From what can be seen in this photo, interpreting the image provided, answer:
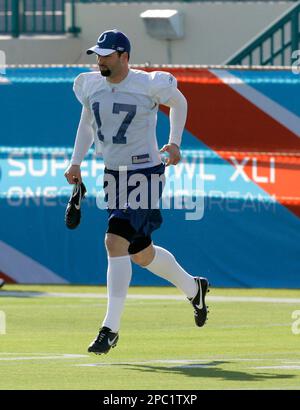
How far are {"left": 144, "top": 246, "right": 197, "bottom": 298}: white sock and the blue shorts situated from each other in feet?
1.06

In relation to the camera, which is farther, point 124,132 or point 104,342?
point 124,132

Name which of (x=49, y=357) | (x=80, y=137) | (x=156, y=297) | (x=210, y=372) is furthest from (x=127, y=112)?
(x=156, y=297)

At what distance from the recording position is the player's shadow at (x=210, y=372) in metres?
9.38

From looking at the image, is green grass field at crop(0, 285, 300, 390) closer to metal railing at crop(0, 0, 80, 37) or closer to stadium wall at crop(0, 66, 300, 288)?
stadium wall at crop(0, 66, 300, 288)

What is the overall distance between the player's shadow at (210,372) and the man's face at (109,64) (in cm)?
212

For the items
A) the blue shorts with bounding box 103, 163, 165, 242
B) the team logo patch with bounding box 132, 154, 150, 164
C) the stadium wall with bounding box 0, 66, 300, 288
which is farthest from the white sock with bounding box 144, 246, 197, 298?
the stadium wall with bounding box 0, 66, 300, 288

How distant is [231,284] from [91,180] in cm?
193

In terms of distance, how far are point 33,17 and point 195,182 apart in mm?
7471

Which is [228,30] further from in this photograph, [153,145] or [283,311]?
[153,145]

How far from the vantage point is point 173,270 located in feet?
37.5

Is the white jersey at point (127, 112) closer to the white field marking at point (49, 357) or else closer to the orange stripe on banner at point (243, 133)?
the white field marking at point (49, 357)

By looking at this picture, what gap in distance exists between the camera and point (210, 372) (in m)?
9.70

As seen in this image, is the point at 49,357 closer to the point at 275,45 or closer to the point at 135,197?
the point at 135,197

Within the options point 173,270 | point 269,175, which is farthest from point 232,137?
point 173,270
